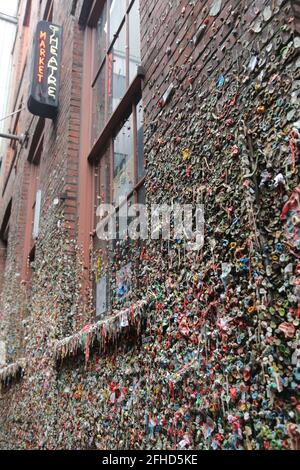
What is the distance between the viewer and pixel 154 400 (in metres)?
2.22

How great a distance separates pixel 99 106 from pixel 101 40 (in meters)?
0.81

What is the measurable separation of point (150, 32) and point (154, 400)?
228 cm

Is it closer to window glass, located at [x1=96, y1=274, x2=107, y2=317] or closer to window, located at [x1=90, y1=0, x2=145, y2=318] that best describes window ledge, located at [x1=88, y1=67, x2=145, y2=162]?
window, located at [x1=90, y1=0, x2=145, y2=318]

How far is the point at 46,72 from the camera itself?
5.25 metres

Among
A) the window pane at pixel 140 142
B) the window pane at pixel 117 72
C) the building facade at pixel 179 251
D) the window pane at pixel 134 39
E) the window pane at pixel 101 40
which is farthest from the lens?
the window pane at pixel 101 40

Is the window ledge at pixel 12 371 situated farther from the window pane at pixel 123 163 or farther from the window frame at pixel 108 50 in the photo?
the window frame at pixel 108 50

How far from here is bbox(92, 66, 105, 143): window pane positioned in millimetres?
4211

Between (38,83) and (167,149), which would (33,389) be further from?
(38,83)

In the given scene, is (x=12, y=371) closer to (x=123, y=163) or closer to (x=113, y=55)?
(x=123, y=163)

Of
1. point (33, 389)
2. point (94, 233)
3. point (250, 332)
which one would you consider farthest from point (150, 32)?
point (33, 389)

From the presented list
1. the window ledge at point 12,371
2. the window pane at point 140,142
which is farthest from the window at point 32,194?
the window pane at point 140,142

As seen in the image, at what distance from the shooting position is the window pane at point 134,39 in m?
3.53

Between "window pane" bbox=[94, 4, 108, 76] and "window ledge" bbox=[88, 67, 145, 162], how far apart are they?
100 centimetres

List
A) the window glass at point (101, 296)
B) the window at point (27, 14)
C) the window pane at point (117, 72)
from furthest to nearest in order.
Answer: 1. the window at point (27, 14)
2. the window pane at point (117, 72)
3. the window glass at point (101, 296)
